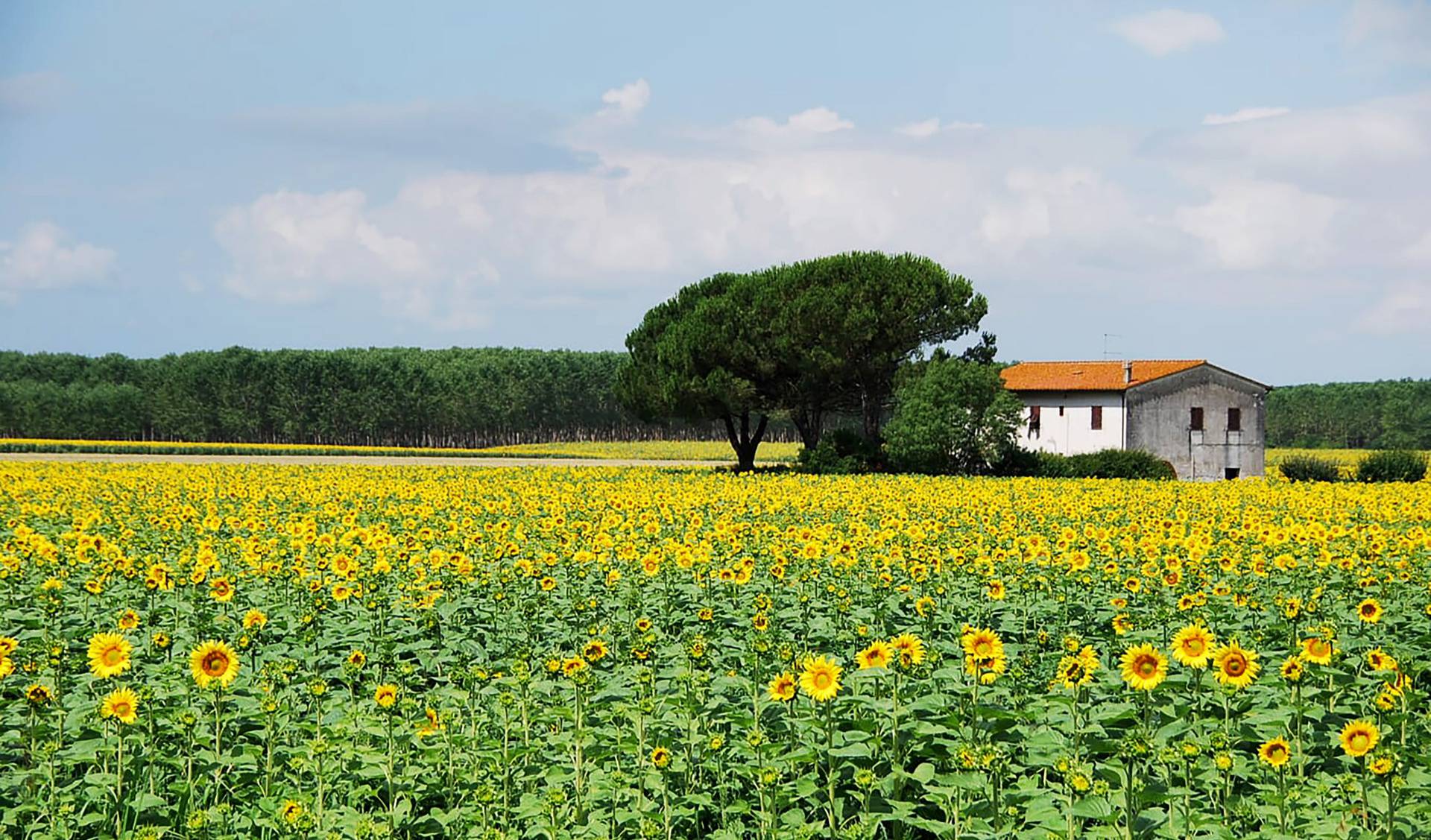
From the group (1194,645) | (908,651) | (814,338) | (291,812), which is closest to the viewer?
(291,812)

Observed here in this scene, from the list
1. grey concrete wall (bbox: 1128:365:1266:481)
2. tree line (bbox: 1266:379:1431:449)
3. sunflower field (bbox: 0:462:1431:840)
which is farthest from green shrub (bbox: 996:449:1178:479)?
tree line (bbox: 1266:379:1431:449)

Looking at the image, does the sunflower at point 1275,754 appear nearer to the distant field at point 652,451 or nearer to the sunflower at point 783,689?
the sunflower at point 783,689

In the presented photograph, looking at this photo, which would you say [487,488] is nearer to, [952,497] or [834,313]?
[952,497]

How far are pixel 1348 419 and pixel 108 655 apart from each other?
140602 mm

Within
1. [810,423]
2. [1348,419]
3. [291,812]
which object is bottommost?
[291,812]

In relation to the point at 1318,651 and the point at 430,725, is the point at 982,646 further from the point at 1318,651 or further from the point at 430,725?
the point at 430,725

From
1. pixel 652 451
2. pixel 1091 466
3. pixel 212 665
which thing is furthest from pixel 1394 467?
pixel 652 451

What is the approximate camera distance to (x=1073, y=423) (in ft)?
165

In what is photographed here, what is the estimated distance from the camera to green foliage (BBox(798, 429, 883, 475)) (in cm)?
4409

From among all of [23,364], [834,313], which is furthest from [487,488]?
[23,364]

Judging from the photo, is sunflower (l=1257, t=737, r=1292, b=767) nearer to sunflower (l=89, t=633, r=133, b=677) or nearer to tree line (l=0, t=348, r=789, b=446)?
sunflower (l=89, t=633, r=133, b=677)

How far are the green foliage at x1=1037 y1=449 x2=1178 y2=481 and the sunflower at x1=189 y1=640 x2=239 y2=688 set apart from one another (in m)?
38.5

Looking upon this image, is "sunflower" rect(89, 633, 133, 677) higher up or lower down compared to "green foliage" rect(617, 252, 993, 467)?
lower down

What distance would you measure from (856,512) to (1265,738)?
11.7 m
